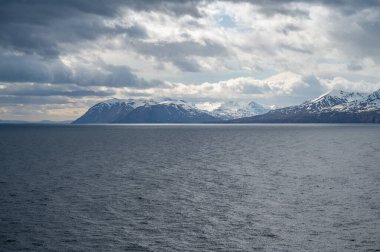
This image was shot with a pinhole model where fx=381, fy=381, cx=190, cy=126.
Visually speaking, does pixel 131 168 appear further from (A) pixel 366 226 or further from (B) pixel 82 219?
(A) pixel 366 226

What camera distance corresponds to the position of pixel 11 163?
321ft

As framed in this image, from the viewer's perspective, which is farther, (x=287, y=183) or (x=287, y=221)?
(x=287, y=183)

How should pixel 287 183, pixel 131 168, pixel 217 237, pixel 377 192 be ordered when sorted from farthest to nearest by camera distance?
pixel 131 168, pixel 287 183, pixel 377 192, pixel 217 237

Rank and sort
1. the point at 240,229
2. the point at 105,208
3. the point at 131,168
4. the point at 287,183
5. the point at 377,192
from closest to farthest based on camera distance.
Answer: the point at 240,229 < the point at 105,208 < the point at 377,192 < the point at 287,183 < the point at 131,168

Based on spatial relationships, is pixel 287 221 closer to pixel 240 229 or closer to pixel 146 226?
pixel 240 229

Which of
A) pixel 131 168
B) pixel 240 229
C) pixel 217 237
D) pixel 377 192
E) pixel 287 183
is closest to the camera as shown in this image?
pixel 217 237

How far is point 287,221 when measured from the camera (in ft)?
139

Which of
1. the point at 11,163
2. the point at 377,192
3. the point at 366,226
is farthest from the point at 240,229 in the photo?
the point at 11,163

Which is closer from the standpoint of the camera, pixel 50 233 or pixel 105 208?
pixel 50 233

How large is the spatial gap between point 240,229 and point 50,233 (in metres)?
19.2

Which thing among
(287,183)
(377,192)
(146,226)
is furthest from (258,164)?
(146,226)

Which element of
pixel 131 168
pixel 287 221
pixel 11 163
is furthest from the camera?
pixel 11 163

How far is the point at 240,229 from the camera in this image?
3947 cm

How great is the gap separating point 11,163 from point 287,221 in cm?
Result: 7929
